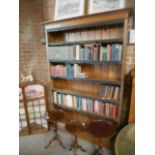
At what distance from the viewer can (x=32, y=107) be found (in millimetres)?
3266

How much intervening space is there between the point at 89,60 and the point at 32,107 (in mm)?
1527

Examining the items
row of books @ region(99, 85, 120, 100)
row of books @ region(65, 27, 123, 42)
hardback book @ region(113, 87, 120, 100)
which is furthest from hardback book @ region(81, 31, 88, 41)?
hardback book @ region(113, 87, 120, 100)

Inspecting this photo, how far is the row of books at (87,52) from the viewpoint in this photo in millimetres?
2257

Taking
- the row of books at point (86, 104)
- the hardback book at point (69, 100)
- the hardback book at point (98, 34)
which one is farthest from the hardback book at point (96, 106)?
the hardback book at point (98, 34)

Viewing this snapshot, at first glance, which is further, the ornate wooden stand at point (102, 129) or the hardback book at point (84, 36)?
the hardback book at point (84, 36)

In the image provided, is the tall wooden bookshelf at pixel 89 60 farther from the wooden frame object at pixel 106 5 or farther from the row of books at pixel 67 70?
the wooden frame object at pixel 106 5

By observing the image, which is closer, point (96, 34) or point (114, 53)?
point (114, 53)

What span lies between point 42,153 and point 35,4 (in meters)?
2.73

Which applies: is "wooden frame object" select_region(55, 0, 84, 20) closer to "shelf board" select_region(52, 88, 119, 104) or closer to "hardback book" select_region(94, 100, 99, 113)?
"shelf board" select_region(52, 88, 119, 104)

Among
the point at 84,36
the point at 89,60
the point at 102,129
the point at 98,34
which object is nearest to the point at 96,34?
the point at 98,34

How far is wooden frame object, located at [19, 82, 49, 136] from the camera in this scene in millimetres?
3094

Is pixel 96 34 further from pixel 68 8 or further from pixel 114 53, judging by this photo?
pixel 68 8
